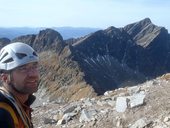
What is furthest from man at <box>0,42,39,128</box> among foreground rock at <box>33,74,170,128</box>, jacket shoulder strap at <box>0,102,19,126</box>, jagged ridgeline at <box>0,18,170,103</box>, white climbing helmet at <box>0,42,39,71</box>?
jagged ridgeline at <box>0,18,170,103</box>

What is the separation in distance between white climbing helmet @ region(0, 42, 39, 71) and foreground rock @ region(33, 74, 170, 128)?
28.9 ft

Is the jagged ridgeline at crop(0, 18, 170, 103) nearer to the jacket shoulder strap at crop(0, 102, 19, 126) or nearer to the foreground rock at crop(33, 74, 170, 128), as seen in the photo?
the foreground rock at crop(33, 74, 170, 128)

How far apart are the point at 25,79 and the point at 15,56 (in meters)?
0.21

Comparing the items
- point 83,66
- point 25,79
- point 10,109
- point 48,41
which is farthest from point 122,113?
point 48,41

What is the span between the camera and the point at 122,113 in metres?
14.1

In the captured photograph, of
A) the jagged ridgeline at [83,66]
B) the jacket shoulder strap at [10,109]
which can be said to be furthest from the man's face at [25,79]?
the jagged ridgeline at [83,66]

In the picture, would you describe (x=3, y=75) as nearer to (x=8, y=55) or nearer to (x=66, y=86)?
(x=8, y=55)

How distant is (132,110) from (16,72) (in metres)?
10.5

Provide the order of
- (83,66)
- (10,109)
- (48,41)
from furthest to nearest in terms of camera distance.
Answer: (48,41) → (83,66) → (10,109)

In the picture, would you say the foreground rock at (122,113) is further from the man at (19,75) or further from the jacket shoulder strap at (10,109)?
the jacket shoulder strap at (10,109)

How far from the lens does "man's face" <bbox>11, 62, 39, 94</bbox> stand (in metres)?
3.78

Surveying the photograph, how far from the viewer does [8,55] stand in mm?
3791

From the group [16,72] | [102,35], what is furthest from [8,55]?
[102,35]

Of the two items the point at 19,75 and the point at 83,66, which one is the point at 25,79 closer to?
the point at 19,75
